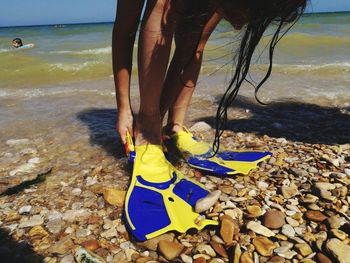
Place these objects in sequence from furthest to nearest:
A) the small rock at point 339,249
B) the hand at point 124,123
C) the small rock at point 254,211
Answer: the hand at point 124,123, the small rock at point 254,211, the small rock at point 339,249

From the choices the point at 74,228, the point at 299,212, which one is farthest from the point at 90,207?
the point at 299,212

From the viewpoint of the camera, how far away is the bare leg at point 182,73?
1990 millimetres

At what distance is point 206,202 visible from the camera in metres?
1.56

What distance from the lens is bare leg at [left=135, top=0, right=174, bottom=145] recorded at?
1.61 m

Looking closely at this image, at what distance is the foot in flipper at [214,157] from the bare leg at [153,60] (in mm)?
274

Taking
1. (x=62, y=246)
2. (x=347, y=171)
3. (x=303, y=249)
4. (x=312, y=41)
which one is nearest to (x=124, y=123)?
(x=62, y=246)

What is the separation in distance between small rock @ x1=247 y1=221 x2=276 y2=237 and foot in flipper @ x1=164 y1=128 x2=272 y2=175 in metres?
0.43

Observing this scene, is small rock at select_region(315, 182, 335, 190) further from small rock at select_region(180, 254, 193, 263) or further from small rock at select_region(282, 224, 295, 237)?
small rock at select_region(180, 254, 193, 263)

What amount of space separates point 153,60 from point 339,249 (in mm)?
1082

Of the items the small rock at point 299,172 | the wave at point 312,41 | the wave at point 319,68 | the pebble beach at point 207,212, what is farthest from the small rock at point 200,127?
the wave at point 312,41

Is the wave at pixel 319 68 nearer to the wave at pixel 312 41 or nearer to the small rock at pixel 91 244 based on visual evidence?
the wave at pixel 312 41

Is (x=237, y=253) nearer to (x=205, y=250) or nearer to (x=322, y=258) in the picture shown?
(x=205, y=250)

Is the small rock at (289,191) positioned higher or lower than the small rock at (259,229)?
lower

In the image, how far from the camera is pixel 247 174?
188 cm
